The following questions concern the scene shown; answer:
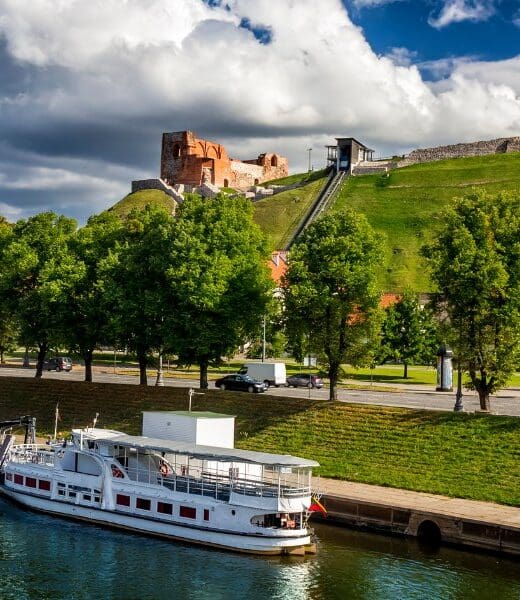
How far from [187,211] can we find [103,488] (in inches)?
1093

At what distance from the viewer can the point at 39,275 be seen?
69938mm

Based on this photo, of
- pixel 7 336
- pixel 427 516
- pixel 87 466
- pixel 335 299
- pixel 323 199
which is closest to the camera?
pixel 427 516

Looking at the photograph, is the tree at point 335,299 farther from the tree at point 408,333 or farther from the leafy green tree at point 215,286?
the tree at point 408,333

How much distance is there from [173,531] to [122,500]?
3.88 m

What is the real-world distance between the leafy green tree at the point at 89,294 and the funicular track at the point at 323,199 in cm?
8342

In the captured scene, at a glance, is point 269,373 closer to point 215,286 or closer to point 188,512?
point 215,286

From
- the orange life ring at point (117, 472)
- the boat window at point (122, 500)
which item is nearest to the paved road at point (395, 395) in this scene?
the orange life ring at point (117, 472)

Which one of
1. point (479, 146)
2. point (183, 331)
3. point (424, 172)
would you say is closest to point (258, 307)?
point (183, 331)

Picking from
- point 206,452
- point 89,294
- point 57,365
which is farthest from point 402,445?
point 57,365

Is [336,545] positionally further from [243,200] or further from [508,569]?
[243,200]

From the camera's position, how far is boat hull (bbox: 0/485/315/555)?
121ft

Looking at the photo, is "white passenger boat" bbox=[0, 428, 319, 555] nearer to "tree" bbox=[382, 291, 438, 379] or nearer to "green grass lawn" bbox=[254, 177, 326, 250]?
"tree" bbox=[382, 291, 438, 379]

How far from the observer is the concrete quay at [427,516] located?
3669 cm

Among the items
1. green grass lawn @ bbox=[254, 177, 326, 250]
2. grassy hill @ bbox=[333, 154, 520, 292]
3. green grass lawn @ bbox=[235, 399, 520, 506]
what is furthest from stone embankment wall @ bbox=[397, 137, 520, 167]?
green grass lawn @ bbox=[235, 399, 520, 506]
